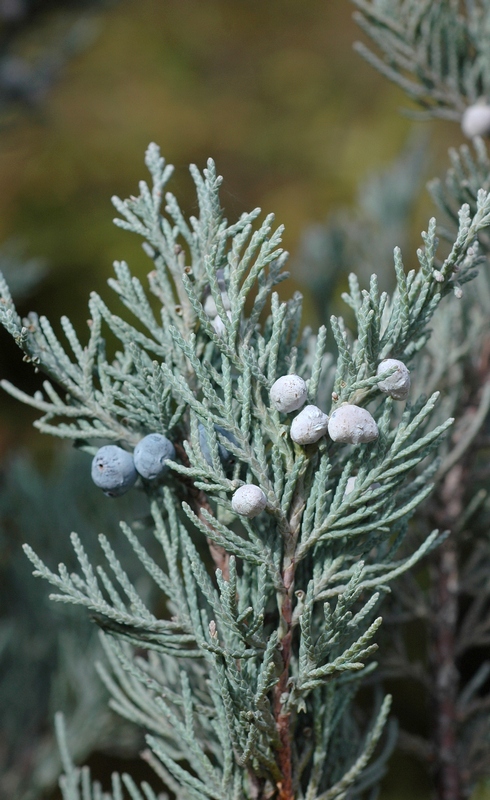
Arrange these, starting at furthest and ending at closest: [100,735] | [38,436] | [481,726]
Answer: [38,436] < [100,735] < [481,726]

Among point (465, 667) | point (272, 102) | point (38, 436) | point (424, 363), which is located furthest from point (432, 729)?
point (272, 102)

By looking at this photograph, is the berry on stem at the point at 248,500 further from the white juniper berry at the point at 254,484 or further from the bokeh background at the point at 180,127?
the bokeh background at the point at 180,127

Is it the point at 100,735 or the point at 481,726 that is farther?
the point at 100,735

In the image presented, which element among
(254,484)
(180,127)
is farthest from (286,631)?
(180,127)

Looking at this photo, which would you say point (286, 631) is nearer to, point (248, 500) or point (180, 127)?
point (248, 500)

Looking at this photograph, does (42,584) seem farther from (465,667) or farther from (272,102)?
(272,102)

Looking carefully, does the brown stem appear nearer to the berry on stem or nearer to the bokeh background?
the berry on stem

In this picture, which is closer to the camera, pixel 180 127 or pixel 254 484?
pixel 254 484
